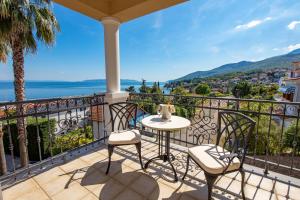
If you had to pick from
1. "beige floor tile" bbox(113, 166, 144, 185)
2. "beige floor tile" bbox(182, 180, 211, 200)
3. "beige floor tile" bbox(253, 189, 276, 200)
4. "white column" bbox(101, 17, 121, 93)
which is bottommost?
"beige floor tile" bbox(113, 166, 144, 185)

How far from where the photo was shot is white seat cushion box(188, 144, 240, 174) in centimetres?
130

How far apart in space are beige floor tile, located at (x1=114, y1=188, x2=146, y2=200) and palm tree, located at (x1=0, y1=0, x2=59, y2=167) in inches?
121

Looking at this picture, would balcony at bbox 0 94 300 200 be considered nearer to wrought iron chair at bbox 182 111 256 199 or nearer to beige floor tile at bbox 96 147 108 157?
beige floor tile at bbox 96 147 108 157

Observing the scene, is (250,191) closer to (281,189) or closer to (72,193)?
(281,189)

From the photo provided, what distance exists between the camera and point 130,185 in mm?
1784

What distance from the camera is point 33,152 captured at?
22.1 feet

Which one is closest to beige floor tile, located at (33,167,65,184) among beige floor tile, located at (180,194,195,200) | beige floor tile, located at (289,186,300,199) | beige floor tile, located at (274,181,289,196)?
beige floor tile, located at (180,194,195,200)

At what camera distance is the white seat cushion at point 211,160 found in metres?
1.30

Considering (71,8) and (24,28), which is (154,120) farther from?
(24,28)

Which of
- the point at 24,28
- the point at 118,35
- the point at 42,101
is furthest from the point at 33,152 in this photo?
the point at 118,35

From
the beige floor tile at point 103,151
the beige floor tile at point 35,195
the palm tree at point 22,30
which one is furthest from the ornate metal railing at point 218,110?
the palm tree at point 22,30

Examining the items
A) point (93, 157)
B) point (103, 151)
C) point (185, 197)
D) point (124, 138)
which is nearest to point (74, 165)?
point (93, 157)

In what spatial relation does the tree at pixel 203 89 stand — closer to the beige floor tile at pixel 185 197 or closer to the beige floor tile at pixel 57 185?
the beige floor tile at pixel 185 197

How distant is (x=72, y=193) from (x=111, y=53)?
95.6 inches
